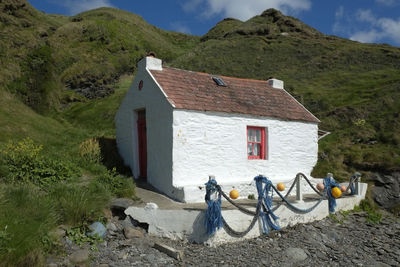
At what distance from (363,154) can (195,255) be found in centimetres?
1144

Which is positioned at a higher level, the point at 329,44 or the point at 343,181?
the point at 329,44

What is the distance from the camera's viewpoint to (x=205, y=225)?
21.7 ft

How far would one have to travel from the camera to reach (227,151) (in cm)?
990

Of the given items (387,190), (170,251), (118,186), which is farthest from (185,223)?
(387,190)

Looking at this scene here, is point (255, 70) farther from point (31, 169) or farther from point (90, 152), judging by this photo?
point (31, 169)

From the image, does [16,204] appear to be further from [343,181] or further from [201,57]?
[201,57]

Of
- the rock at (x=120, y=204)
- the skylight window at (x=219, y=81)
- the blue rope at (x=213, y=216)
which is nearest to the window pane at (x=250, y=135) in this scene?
the skylight window at (x=219, y=81)

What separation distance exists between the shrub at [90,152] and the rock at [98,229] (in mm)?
4950

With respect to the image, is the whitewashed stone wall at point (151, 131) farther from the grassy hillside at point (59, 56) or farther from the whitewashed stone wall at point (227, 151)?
the grassy hillside at point (59, 56)

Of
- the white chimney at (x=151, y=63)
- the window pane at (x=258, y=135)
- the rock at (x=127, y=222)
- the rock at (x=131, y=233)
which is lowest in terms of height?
the rock at (x=131, y=233)

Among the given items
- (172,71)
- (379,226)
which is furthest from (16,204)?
(379,226)

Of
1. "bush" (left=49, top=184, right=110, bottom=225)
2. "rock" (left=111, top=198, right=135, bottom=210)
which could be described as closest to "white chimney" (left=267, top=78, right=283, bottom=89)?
"rock" (left=111, top=198, right=135, bottom=210)

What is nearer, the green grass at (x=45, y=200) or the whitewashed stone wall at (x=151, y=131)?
the green grass at (x=45, y=200)

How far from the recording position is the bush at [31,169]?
7.89m
